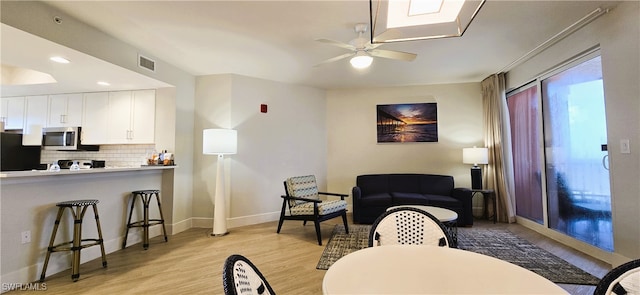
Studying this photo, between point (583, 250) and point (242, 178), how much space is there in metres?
4.47

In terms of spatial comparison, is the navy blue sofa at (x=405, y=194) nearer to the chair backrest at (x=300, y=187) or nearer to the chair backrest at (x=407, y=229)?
the chair backrest at (x=300, y=187)

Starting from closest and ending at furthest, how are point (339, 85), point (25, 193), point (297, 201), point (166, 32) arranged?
point (25, 193) < point (166, 32) < point (297, 201) < point (339, 85)

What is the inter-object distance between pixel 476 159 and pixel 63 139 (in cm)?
660

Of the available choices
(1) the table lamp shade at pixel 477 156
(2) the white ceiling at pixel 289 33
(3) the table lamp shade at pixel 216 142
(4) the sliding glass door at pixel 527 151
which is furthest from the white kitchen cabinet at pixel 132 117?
(4) the sliding glass door at pixel 527 151

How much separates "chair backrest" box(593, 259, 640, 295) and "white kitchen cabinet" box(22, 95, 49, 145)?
649cm

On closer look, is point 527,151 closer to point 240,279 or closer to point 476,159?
point 476,159

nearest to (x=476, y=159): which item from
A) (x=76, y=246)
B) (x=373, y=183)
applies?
(x=373, y=183)

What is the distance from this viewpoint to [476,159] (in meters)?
4.37

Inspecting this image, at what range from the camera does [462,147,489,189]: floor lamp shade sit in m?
4.35

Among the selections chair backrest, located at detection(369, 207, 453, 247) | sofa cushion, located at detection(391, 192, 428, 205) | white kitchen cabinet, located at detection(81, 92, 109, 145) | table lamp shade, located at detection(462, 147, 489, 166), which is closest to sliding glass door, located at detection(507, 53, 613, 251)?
table lamp shade, located at detection(462, 147, 489, 166)

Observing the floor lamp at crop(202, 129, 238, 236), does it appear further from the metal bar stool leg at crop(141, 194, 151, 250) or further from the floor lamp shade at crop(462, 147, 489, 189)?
the floor lamp shade at crop(462, 147, 489, 189)

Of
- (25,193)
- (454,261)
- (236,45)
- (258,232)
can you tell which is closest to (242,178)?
(258,232)

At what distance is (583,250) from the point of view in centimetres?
296

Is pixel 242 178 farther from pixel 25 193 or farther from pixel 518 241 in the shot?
pixel 518 241
